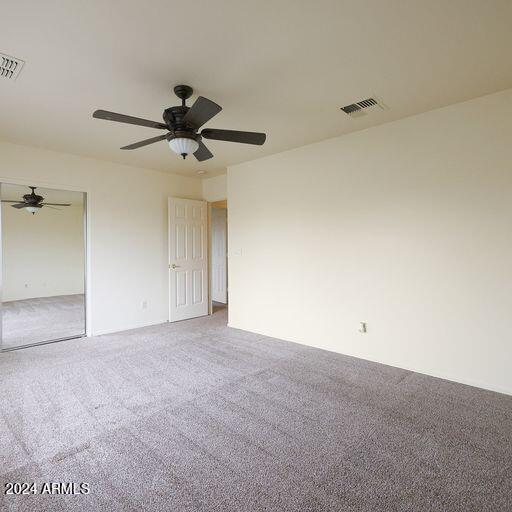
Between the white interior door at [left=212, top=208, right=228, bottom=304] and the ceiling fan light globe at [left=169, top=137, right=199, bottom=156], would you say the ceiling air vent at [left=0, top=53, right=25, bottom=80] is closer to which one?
the ceiling fan light globe at [left=169, top=137, right=199, bottom=156]

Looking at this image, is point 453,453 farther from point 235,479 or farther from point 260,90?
point 260,90

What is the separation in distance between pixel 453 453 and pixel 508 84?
113 inches

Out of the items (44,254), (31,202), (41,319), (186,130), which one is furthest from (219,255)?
(186,130)

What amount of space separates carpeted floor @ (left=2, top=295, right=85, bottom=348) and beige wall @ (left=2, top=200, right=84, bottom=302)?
0.45 ft

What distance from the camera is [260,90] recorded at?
2.61 metres

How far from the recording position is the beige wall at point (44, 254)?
4.84 metres

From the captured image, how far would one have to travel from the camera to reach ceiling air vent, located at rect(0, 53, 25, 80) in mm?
2150

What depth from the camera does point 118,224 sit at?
4.80m

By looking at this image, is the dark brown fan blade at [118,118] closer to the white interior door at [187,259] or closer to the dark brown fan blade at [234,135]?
the dark brown fan blade at [234,135]

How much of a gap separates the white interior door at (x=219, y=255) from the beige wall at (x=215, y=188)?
1533 mm

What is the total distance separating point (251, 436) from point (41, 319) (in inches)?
181

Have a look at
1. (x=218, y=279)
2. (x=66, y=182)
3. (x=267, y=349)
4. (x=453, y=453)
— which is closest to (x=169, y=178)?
(x=66, y=182)

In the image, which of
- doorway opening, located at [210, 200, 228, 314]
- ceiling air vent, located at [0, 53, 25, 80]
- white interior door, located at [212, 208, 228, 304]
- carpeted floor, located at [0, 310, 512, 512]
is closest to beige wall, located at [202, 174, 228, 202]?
doorway opening, located at [210, 200, 228, 314]

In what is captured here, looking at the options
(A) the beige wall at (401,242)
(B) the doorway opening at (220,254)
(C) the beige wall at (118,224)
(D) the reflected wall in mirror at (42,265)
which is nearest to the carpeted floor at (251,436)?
(A) the beige wall at (401,242)
